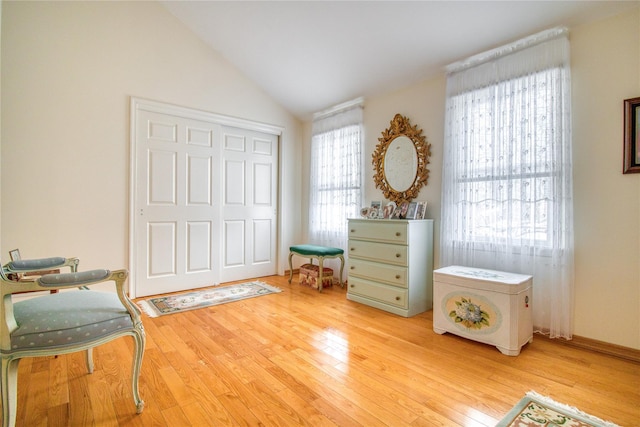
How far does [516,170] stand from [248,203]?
3.32 meters

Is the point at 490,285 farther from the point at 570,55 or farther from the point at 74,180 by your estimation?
the point at 74,180

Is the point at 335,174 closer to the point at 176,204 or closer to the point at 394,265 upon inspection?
the point at 394,265

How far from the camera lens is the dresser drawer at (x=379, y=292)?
119 inches

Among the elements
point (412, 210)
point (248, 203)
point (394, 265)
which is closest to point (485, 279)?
point (394, 265)

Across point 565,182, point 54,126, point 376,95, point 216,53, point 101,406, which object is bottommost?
point 101,406

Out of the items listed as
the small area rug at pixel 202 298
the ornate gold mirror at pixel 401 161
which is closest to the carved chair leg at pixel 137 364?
the small area rug at pixel 202 298

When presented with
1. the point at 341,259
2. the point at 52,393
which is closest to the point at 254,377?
the point at 52,393

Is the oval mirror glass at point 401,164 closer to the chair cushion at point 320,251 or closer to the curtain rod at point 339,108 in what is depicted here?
the curtain rod at point 339,108

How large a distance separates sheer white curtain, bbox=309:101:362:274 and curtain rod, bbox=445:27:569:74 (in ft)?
4.40

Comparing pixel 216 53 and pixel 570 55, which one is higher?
pixel 216 53

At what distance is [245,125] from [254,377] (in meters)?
3.41

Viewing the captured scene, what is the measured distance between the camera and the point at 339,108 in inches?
170

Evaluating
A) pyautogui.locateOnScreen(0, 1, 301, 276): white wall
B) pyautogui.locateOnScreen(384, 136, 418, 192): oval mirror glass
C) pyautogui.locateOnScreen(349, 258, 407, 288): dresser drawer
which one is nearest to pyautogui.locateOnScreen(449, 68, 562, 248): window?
pyautogui.locateOnScreen(384, 136, 418, 192): oval mirror glass

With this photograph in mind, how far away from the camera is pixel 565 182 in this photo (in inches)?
91.8
